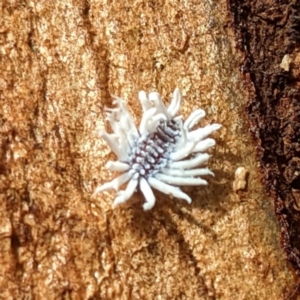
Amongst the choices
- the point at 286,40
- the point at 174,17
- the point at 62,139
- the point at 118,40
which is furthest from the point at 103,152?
the point at 286,40

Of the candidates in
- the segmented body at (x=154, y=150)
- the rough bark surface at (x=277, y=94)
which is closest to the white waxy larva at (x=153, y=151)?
the segmented body at (x=154, y=150)

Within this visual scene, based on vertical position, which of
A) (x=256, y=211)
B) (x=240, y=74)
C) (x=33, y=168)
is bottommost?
(x=256, y=211)

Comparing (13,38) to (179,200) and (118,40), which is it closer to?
(118,40)

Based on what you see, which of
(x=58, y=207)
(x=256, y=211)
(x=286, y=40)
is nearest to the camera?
(x=58, y=207)

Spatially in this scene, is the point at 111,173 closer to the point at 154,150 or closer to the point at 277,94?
the point at 154,150

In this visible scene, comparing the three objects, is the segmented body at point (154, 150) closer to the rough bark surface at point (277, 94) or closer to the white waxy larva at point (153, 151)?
the white waxy larva at point (153, 151)

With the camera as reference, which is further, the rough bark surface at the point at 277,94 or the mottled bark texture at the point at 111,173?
the rough bark surface at the point at 277,94

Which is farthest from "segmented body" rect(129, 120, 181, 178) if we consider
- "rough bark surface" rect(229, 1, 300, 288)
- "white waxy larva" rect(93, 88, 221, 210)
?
"rough bark surface" rect(229, 1, 300, 288)
